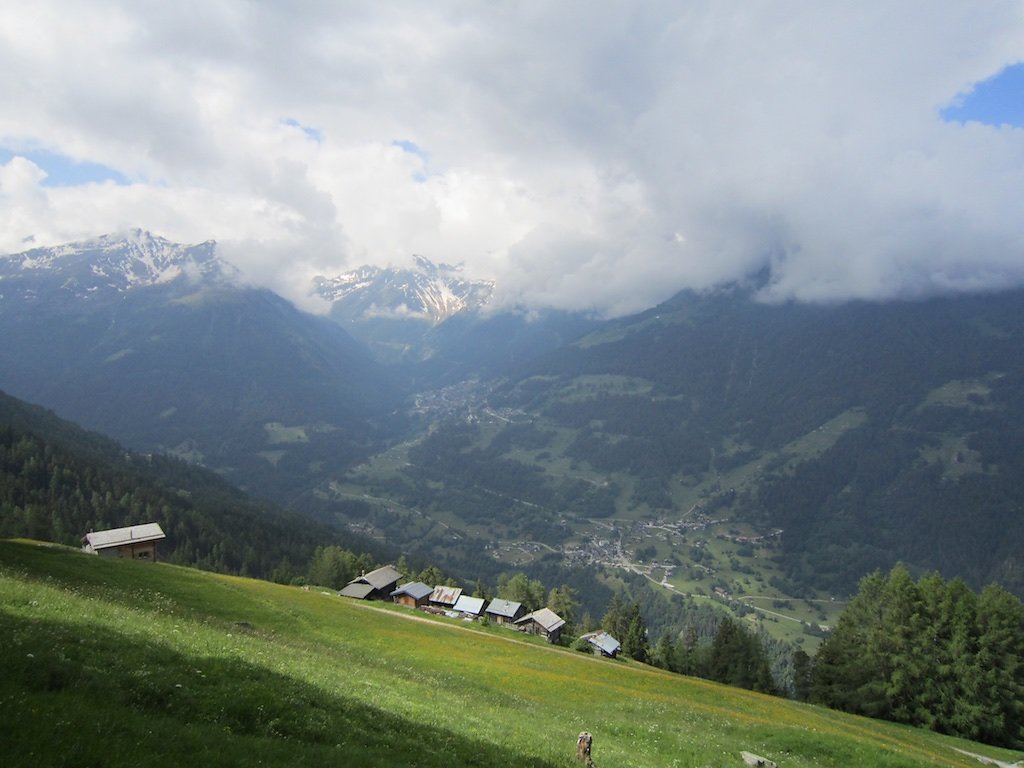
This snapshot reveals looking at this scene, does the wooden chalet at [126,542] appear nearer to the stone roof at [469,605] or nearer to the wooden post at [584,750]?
the stone roof at [469,605]

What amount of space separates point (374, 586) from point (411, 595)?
7.10m

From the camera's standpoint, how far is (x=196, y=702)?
1381cm

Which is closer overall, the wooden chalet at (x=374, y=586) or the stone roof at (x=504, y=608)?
the wooden chalet at (x=374, y=586)

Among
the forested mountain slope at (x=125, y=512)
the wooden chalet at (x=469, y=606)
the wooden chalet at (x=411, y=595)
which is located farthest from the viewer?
the forested mountain slope at (x=125, y=512)

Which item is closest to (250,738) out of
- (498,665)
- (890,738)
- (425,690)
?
(425,690)

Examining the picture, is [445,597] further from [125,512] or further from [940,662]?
[125,512]

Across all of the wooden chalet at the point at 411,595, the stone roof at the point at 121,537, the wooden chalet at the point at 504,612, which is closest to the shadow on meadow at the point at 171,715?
the stone roof at the point at 121,537

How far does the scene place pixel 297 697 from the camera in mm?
16672

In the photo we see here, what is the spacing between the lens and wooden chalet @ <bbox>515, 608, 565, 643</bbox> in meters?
94.8

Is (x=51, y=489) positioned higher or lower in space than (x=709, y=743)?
lower

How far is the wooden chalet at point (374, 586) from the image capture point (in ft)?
318

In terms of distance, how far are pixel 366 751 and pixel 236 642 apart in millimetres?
15291

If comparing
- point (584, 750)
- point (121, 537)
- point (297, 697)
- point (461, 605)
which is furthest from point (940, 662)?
point (121, 537)

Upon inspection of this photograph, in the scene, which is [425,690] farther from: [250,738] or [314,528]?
[314,528]
